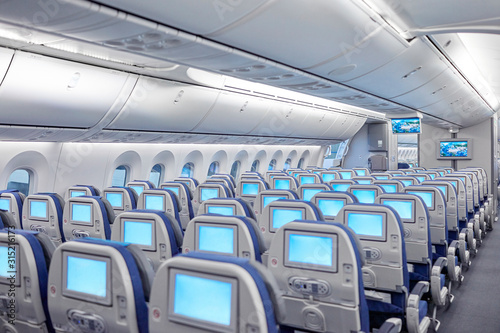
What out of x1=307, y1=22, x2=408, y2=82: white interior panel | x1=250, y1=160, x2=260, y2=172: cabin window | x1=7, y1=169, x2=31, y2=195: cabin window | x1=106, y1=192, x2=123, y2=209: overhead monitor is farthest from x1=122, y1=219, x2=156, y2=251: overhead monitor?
x1=250, y1=160, x2=260, y2=172: cabin window

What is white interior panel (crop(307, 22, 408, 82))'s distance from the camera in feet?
19.3

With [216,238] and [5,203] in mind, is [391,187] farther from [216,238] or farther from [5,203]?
[5,203]

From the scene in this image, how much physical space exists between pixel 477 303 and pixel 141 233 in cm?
436

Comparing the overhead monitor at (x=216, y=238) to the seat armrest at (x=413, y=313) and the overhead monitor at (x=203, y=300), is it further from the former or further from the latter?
the seat armrest at (x=413, y=313)

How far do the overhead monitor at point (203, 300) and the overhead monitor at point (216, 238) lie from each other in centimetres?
139

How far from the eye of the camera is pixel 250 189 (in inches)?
353

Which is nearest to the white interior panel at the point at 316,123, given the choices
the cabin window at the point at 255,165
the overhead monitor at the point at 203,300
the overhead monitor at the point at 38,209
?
the cabin window at the point at 255,165

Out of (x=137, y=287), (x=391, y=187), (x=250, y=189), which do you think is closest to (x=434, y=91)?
(x=391, y=187)

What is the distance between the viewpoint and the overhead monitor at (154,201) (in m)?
6.26

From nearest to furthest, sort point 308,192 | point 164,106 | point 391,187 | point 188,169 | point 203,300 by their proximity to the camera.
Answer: point 203,300
point 308,192
point 391,187
point 164,106
point 188,169

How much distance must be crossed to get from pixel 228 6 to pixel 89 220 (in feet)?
9.21

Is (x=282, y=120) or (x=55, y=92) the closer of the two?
(x=55, y=92)

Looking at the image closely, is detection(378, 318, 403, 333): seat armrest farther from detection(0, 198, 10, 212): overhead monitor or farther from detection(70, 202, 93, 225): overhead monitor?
detection(0, 198, 10, 212): overhead monitor

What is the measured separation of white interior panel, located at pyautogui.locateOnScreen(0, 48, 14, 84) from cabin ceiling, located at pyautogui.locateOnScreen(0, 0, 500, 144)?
4.5 inches
